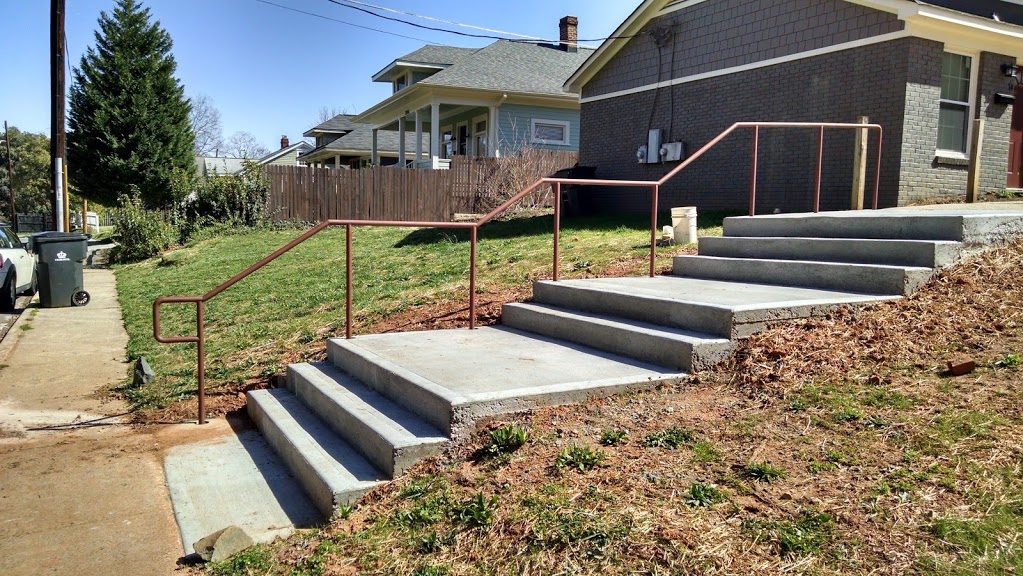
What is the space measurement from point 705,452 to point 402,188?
18627mm

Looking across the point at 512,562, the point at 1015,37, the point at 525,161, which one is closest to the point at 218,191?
the point at 525,161

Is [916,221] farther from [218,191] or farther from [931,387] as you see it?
[218,191]

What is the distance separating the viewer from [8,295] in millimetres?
12016

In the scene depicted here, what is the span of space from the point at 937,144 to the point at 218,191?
18.5 meters

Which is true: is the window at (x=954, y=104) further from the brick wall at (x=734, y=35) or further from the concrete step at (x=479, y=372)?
the concrete step at (x=479, y=372)

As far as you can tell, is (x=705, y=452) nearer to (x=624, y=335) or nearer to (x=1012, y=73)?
(x=624, y=335)

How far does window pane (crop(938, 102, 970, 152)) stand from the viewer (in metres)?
11.1

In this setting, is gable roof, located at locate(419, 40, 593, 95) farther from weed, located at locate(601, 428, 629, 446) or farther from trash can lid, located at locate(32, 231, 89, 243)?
weed, located at locate(601, 428, 629, 446)

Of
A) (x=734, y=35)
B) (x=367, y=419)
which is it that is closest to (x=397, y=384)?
(x=367, y=419)

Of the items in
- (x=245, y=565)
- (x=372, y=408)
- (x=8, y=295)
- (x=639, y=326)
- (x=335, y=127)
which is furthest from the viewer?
(x=335, y=127)

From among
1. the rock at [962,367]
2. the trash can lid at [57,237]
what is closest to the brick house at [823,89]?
the rock at [962,367]

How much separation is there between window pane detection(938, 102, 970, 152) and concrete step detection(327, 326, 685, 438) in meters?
8.66

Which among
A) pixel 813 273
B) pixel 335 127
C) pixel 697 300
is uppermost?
pixel 335 127

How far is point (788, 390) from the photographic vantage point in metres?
4.00
